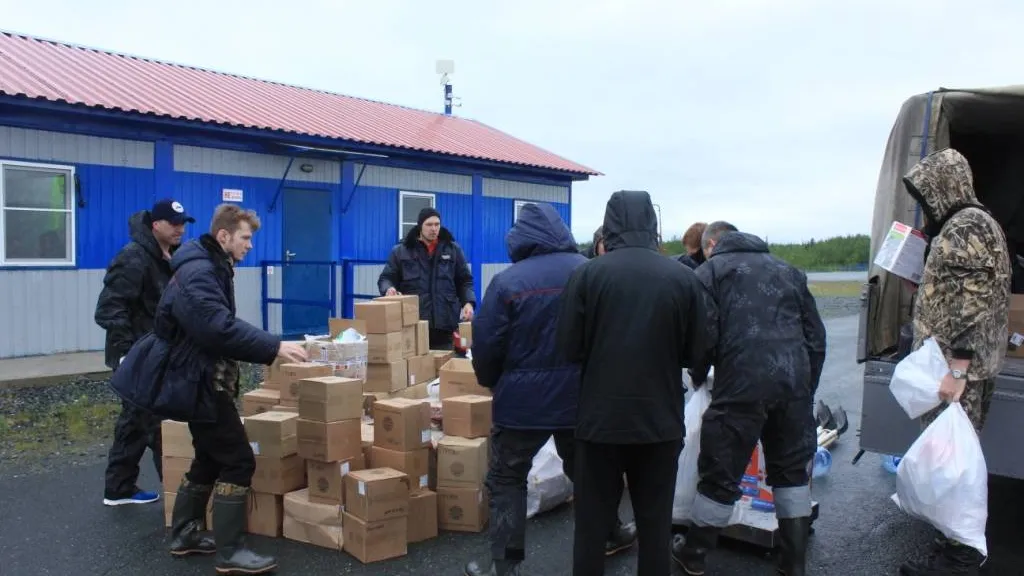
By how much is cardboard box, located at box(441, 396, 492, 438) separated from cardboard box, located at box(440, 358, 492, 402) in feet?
0.89

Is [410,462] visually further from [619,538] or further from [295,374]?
[619,538]

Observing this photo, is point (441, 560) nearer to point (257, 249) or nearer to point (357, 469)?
point (357, 469)

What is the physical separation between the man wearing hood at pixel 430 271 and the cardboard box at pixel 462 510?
229 cm

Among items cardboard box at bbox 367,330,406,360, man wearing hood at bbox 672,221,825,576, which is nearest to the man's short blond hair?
cardboard box at bbox 367,330,406,360

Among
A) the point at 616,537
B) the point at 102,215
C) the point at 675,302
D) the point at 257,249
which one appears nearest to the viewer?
the point at 675,302

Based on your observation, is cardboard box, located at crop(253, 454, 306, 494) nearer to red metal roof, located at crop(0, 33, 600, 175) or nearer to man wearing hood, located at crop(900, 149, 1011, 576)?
man wearing hood, located at crop(900, 149, 1011, 576)

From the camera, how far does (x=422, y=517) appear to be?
4.41 m

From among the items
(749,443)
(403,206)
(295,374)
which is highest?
(403,206)

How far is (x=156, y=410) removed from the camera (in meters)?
3.71

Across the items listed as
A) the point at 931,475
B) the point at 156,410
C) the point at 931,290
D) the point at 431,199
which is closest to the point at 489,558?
the point at 156,410

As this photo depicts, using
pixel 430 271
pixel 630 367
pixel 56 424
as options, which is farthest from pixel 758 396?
pixel 56 424

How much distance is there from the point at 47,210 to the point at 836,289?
2413 centimetres

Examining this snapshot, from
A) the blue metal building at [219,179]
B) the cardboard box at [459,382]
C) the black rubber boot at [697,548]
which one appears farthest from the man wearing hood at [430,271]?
the blue metal building at [219,179]

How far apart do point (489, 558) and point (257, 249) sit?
872 cm
